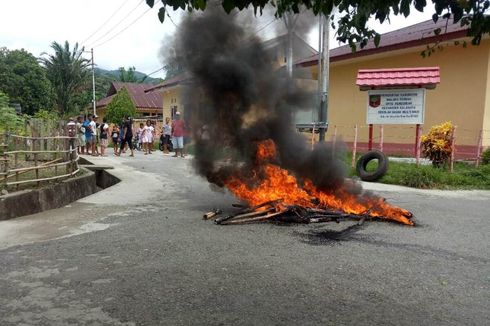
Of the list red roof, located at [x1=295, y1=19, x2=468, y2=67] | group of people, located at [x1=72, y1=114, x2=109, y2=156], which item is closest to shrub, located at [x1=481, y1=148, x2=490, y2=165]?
red roof, located at [x1=295, y1=19, x2=468, y2=67]

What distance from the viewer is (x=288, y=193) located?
726 centimetres

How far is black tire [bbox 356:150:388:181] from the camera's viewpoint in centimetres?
1112

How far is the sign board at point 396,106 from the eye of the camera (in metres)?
12.5

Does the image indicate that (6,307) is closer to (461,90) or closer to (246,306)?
(246,306)

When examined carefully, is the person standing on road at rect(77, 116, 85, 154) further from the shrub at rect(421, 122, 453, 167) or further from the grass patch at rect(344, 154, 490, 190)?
the shrub at rect(421, 122, 453, 167)

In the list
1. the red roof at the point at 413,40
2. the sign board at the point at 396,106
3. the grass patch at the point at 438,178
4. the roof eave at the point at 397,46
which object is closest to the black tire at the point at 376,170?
the grass patch at the point at 438,178

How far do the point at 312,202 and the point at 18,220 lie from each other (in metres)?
4.58

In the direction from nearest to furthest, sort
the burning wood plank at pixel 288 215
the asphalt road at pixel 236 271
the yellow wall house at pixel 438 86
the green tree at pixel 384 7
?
1. the green tree at pixel 384 7
2. the asphalt road at pixel 236 271
3. the burning wood plank at pixel 288 215
4. the yellow wall house at pixel 438 86

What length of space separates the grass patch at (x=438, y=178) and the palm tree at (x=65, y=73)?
36855mm

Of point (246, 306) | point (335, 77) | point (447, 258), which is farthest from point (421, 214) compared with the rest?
point (335, 77)

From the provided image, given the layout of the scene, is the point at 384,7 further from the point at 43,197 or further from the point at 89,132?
the point at 89,132

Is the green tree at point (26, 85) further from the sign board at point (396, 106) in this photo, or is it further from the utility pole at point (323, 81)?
the sign board at point (396, 106)

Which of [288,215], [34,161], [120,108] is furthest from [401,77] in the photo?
[120,108]

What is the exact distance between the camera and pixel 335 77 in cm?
1812
